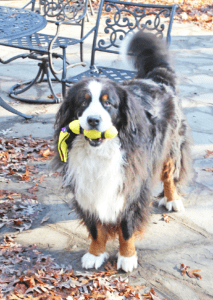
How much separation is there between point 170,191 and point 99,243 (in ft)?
2.71

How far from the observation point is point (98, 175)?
1823 millimetres

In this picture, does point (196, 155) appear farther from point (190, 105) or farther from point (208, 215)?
point (190, 105)

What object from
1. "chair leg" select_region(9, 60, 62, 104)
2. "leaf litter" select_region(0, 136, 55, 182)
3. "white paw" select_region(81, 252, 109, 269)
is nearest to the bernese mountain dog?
"white paw" select_region(81, 252, 109, 269)

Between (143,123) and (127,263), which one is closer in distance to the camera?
(143,123)

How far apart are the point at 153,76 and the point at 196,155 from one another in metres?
1.22

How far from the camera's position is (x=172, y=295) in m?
1.90

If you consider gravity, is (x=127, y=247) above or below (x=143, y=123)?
below

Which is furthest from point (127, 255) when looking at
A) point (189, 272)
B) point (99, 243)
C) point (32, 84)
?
point (32, 84)

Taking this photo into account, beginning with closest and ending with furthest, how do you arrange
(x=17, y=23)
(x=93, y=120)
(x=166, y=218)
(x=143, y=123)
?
1. (x=93, y=120)
2. (x=143, y=123)
3. (x=166, y=218)
4. (x=17, y=23)

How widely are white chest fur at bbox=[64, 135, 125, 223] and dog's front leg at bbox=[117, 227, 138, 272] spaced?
247mm

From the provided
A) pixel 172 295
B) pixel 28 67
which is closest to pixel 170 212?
pixel 172 295

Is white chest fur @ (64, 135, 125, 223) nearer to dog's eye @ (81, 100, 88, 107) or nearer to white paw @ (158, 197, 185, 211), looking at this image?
dog's eye @ (81, 100, 88, 107)

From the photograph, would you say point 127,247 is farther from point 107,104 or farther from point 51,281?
point 107,104

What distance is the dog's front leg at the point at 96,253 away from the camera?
6.88 ft
